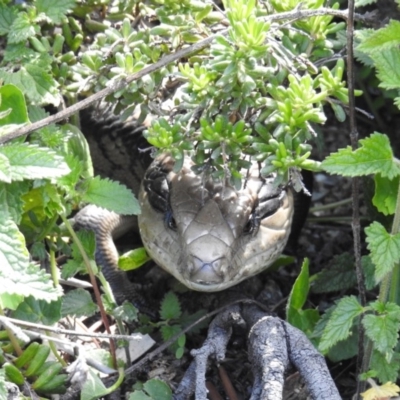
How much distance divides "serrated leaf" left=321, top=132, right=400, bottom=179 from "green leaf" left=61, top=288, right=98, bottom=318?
4.11 ft

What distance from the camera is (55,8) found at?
411 centimetres

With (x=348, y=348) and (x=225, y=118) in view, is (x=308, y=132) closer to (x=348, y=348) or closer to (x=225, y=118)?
(x=225, y=118)

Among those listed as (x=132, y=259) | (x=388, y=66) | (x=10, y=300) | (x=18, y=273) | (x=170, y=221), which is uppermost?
(x=388, y=66)

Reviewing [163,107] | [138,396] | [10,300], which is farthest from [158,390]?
[163,107]

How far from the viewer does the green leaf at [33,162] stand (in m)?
3.39

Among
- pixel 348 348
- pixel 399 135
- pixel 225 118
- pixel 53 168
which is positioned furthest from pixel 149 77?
pixel 399 135

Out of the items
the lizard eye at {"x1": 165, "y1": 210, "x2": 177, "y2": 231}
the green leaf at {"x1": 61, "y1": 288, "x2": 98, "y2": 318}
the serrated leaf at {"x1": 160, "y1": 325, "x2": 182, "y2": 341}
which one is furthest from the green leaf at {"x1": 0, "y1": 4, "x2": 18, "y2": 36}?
the serrated leaf at {"x1": 160, "y1": 325, "x2": 182, "y2": 341}

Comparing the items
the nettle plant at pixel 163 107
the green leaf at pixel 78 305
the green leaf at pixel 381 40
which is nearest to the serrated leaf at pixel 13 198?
the nettle plant at pixel 163 107

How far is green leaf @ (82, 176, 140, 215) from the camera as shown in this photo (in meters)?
3.69

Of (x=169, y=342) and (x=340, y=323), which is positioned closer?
(x=340, y=323)

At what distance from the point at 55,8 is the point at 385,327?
7.05 ft

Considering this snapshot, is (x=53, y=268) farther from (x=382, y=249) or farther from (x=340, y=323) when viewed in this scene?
(x=382, y=249)

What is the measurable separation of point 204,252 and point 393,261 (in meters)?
0.80

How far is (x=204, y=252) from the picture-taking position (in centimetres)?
367
